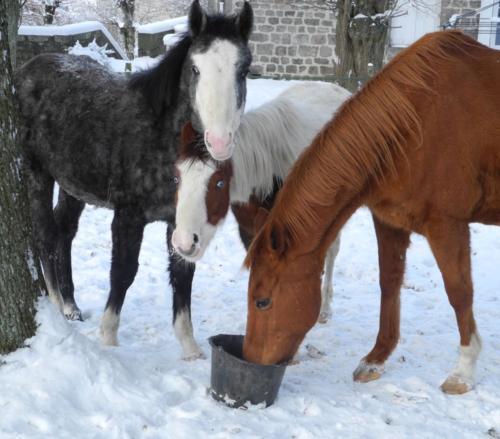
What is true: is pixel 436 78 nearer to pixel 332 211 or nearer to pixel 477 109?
pixel 477 109

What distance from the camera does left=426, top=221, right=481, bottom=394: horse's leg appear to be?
10.5 feet

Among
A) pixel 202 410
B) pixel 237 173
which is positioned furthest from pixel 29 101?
pixel 202 410

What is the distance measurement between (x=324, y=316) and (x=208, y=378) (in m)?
1.65

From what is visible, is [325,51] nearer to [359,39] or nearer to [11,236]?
[359,39]

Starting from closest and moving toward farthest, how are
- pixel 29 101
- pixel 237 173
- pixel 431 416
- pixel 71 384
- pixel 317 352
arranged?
1. pixel 71 384
2. pixel 431 416
3. pixel 237 173
4. pixel 317 352
5. pixel 29 101

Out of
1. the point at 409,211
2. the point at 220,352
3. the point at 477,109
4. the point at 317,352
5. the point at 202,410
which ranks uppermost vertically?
the point at 477,109

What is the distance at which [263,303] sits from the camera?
306 centimetres

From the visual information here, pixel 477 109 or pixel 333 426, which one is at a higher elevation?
pixel 477 109

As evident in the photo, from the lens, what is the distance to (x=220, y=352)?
3068mm

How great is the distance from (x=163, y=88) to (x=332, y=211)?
1.34 meters

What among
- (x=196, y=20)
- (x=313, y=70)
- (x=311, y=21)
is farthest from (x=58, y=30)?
(x=196, y=20)

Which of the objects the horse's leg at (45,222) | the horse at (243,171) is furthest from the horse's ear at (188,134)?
the horse's leg at (45,222)

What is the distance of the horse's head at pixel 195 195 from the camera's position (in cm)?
320

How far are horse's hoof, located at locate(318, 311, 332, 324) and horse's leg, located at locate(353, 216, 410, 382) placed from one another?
1015 mm
